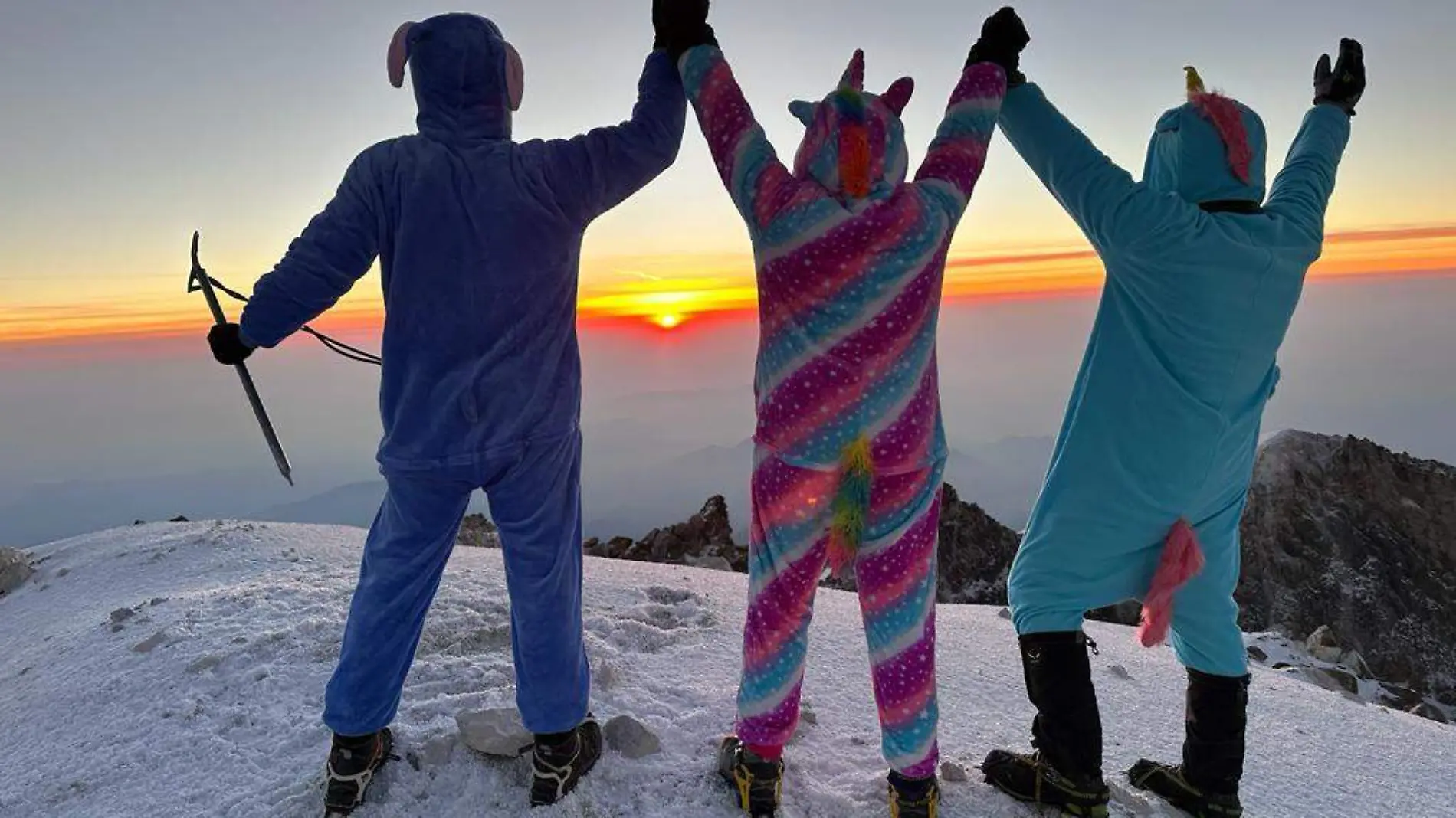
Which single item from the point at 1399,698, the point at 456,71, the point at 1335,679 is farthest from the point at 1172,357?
the point at 1399,698

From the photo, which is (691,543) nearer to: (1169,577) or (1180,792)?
(1180,792)

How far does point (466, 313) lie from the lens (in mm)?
1944

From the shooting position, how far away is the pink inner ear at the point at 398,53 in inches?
76.8

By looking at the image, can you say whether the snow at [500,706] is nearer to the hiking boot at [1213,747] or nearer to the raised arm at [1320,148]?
the hiking boot at [1213,747]

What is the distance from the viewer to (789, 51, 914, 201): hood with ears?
1780 millimetres

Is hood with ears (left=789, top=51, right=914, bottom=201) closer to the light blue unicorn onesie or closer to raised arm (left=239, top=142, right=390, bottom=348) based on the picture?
the light blue unicorn onesie

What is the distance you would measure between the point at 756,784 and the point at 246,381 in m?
2.03

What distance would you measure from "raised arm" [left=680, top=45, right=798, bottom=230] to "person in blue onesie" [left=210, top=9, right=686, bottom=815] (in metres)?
0.14

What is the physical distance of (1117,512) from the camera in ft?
7.02

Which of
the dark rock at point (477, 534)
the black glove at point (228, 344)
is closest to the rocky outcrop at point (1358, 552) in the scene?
the dark rock at point (477, 534)

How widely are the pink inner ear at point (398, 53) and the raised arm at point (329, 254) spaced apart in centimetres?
18

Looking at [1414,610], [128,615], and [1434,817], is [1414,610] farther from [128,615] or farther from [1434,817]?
[128,615]

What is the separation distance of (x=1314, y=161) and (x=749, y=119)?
1.73 m

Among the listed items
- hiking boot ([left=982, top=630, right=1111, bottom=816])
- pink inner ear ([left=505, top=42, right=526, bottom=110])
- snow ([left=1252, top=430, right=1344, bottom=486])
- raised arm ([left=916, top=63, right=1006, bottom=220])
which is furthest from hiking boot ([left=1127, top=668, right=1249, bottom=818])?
snow ([left=1252, top=430, right=1344, bottom=486])
